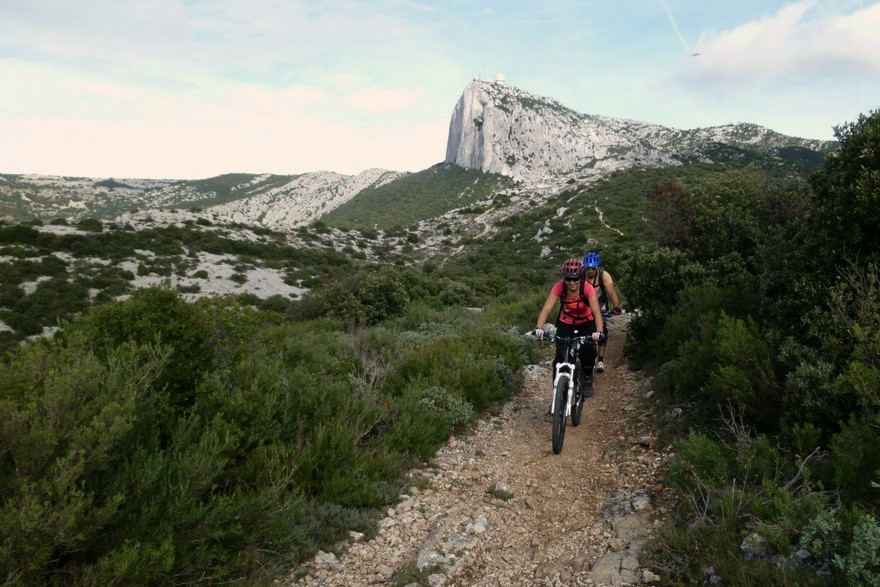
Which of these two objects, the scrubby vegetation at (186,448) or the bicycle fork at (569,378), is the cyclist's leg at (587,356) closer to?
the bicycle fork at (569,378)

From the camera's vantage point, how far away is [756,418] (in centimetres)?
471

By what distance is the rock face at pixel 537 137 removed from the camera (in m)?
128

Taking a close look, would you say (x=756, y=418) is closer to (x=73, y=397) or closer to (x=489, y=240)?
(x=73, y=397)

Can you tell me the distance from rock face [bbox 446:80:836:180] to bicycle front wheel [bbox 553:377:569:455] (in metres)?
123

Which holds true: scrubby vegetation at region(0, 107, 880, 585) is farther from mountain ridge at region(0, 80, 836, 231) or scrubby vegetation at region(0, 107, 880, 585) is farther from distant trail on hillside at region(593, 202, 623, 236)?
mountain ridge at region(0, 80, 836, 231)

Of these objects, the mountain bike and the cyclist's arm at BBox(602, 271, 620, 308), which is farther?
the cyclist's arm at BBox(602, 271, 620, 308)

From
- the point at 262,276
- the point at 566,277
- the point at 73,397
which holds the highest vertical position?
the point at 566,277

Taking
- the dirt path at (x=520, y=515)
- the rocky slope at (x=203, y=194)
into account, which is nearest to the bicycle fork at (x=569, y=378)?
the dirt path at (x=520, y=515)

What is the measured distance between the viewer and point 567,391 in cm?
597

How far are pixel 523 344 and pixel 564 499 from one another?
5.21 m

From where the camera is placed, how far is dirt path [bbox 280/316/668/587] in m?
3.69

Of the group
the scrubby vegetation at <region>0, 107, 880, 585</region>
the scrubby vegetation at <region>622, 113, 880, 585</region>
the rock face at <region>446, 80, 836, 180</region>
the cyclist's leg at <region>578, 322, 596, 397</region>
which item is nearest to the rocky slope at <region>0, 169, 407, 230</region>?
the rock face at <region>446, 80, 836, 180</region>

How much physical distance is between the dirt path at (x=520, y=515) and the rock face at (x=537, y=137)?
123 meters

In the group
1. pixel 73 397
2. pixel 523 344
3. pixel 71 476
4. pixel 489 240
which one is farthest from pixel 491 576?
pixel 489 240
